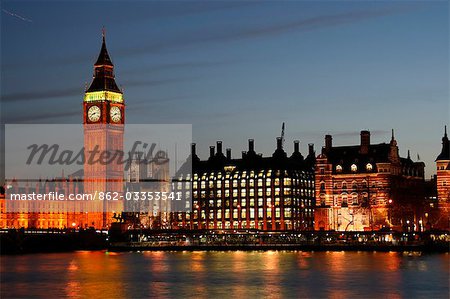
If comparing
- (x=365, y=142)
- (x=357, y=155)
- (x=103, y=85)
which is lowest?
(x=357, y=155)

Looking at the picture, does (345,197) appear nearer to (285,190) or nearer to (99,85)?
(285,190)

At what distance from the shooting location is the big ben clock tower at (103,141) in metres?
142

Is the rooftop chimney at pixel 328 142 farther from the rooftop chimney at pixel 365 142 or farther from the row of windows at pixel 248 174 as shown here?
the row of windows at pixel 248 174

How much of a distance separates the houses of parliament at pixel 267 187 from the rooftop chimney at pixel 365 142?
123 mm

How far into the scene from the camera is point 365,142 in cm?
11644

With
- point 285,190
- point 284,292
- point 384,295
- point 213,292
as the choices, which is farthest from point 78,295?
point 285,190

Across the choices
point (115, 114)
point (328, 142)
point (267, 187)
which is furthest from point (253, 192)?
point (115, 114)

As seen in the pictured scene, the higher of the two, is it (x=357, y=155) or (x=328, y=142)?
(x=328, y=142)

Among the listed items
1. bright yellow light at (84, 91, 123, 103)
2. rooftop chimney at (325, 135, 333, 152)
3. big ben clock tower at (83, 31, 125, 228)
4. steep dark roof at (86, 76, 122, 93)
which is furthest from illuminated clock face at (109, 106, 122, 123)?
rooftop chimney at (325, 135, 333, 152)

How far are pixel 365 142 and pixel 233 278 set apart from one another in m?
65.7

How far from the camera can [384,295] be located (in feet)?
144

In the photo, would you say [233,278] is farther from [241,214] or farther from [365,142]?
[241,214]

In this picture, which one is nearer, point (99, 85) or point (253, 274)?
point (253, 274)

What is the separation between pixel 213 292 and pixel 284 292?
343 cm
